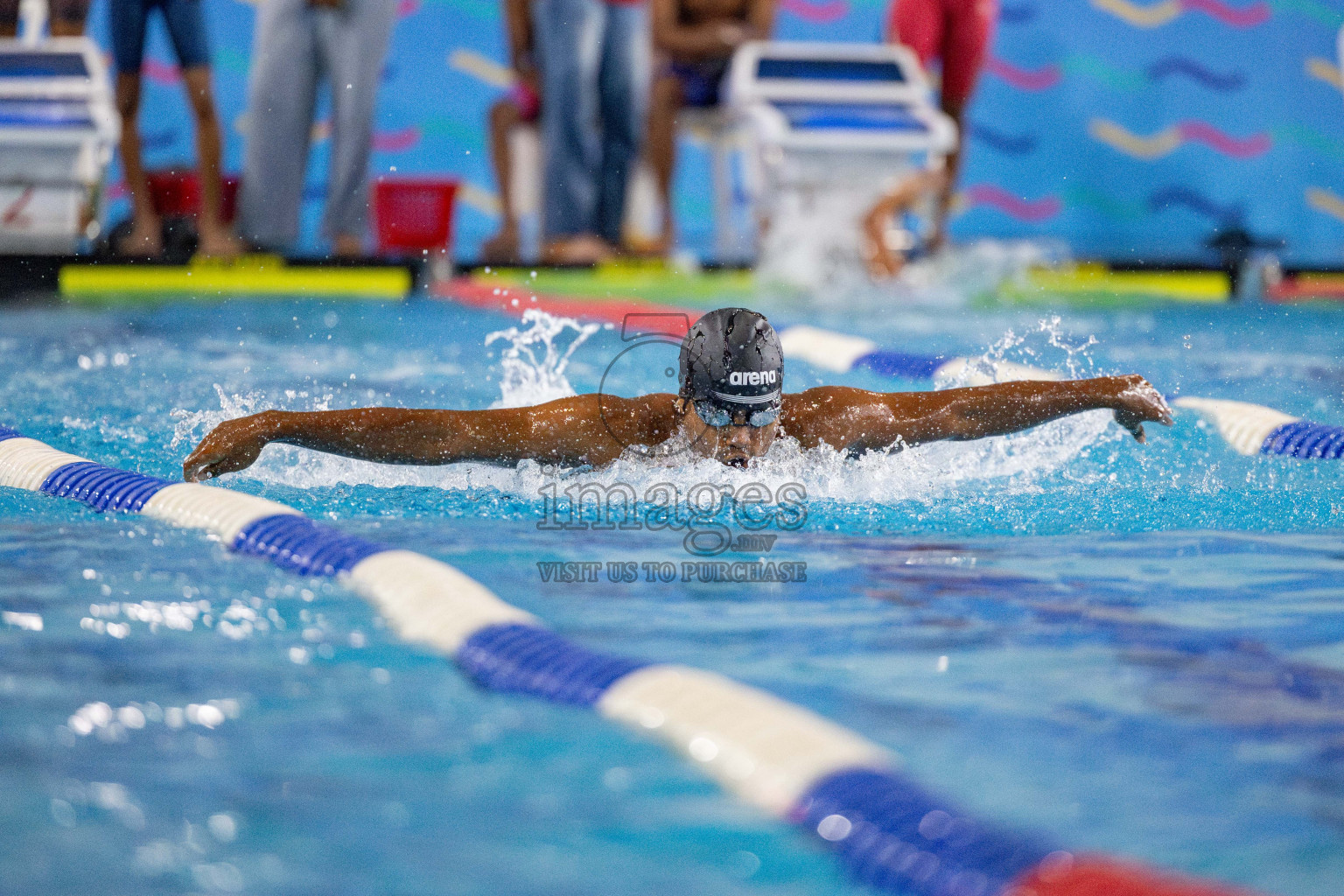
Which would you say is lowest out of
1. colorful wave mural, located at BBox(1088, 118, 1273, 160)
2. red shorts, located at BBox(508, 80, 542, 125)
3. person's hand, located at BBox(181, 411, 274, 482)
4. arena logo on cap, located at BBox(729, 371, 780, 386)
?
colorful wave mural, located at BBox(1088, 118, 1273, 160)

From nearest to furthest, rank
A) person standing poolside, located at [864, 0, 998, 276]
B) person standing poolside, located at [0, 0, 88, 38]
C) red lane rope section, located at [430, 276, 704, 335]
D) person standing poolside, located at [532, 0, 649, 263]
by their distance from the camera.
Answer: red lane rope section, located at [430, 276, 704, 335]
person standing poolside, located at [532, 0, 649, 263]
person standing poolside, located at [0, 0, 88, 38]
person standing poolside, located at [864, 0, 998, 276]

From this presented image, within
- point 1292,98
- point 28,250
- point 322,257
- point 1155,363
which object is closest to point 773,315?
point 1155,363

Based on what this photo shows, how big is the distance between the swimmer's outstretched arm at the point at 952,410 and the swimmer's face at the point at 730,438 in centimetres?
14

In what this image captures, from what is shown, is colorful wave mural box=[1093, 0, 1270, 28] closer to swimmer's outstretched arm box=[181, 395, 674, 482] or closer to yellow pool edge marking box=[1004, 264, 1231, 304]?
yellow pool edge marking box=[1004, 264, 1231, 304]

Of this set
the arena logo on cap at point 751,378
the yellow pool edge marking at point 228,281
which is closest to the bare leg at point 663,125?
the yellow pool edge marking at point 228,281

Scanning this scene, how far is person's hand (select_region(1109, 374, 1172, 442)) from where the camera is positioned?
150 inches

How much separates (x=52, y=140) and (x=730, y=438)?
5.38m

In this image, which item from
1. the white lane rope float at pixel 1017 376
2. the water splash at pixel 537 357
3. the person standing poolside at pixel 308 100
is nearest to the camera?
the white lane rope float at pixel 1017 376

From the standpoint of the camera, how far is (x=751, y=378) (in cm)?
347

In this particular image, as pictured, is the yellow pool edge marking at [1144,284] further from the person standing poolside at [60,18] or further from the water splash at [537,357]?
the person standing poolside at [60,18]

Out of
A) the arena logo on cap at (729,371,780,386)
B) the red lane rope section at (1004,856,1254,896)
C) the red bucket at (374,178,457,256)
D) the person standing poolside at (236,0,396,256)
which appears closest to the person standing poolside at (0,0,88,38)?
the person standing poolside at (236,0,396,256)

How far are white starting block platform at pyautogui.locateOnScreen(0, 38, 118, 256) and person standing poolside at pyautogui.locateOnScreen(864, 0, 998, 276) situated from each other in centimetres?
409

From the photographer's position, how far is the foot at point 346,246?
8148 millimetres

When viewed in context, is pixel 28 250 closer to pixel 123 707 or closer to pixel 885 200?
pixel 885 200
